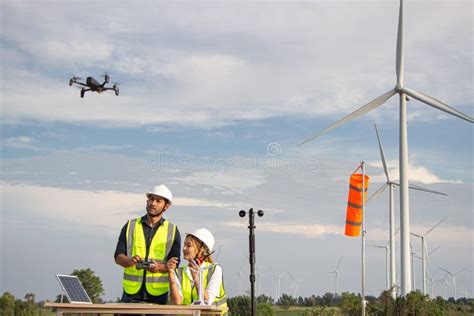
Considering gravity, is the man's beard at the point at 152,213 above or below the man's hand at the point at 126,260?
above

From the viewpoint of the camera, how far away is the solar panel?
8617mm

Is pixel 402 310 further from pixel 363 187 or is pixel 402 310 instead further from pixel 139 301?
pixel 139 301

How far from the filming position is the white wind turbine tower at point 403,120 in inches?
1432

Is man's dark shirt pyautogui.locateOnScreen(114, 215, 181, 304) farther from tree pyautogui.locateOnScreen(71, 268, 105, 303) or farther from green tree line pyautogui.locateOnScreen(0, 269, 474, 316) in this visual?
tree pyautogui.locateOnScreen(71, 268, 105, 303)

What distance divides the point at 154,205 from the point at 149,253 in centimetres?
61

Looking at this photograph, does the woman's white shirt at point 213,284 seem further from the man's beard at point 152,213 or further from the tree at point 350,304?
the tree at point 350,304

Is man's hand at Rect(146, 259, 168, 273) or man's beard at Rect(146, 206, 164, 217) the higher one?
man's beard at Rect(146, 206, 164, 217)

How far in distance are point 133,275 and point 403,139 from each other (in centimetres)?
3047

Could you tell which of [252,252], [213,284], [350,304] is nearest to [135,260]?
[213,284]

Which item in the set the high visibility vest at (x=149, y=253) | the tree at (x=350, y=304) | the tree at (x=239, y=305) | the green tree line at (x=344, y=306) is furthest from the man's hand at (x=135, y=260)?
the tree at (x=350, y=304)

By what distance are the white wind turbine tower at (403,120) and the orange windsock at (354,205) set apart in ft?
8.11

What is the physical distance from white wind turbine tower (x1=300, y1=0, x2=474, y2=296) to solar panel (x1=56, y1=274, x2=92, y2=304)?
90.5 ft

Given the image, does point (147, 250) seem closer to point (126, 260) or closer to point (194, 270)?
point (126, 260)

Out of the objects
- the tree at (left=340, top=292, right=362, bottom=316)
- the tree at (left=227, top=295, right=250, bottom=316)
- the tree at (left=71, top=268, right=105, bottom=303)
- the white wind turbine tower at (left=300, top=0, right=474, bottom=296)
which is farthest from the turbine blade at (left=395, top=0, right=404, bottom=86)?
the tree at (left=71, top=268, right=105, bottom=303)
